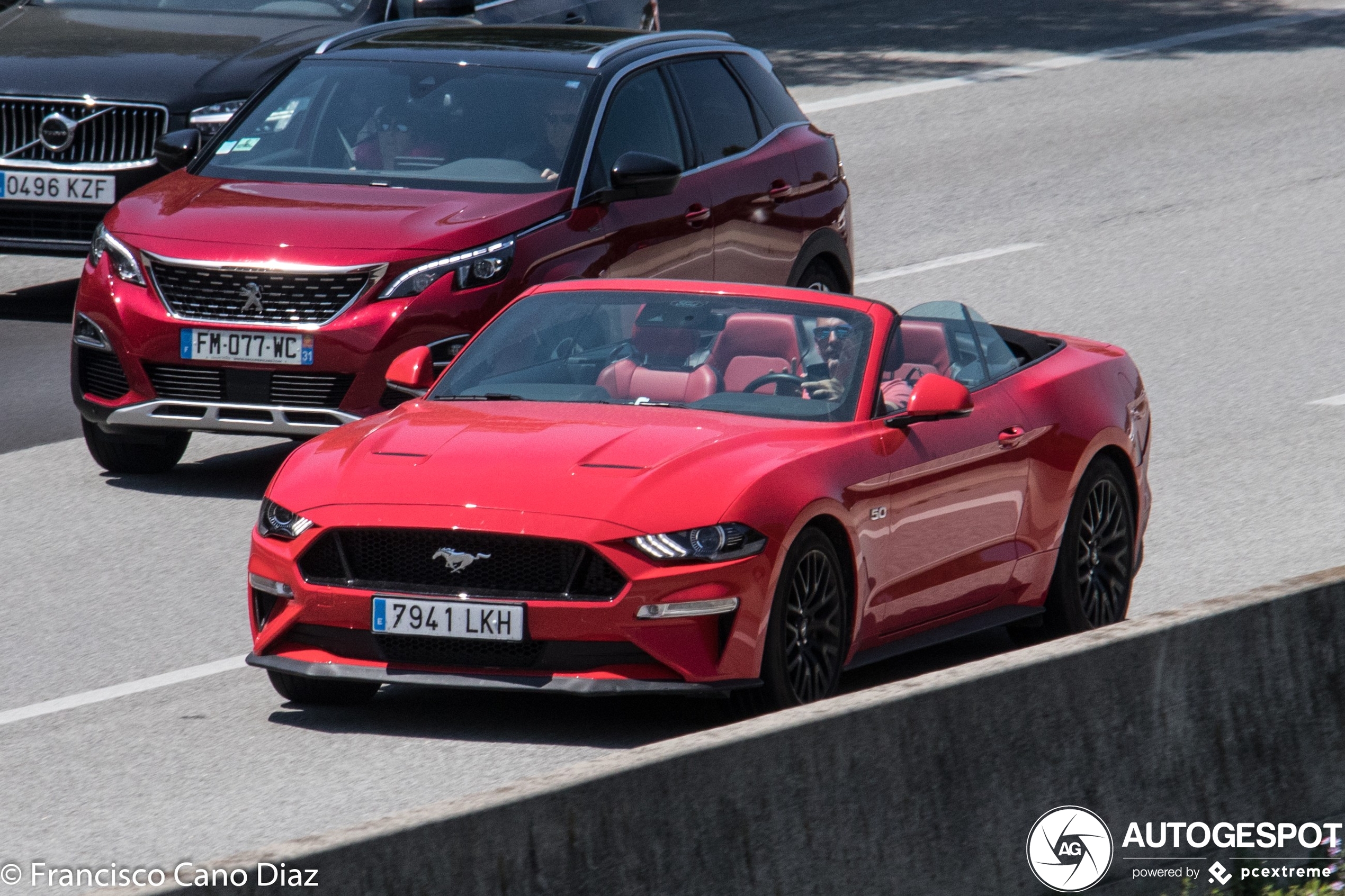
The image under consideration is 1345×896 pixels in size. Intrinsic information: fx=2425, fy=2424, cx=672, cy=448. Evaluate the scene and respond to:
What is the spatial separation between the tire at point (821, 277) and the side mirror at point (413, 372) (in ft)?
13.6

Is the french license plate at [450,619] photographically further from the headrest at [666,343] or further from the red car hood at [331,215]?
the red car hood at [331,215]

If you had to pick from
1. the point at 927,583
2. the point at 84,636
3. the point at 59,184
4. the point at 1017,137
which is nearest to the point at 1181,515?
the point at 927,583

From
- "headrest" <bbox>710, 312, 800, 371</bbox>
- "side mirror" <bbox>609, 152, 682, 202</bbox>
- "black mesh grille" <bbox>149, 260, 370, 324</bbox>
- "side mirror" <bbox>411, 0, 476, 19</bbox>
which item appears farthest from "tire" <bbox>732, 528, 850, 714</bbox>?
"side mirror" <bbox>411, 0, 476, 19</bbox>

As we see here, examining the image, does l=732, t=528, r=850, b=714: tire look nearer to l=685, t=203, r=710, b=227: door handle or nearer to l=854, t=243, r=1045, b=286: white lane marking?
l=685, t=203, r=710, b=227: door handle

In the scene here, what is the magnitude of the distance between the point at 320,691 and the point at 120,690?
73cm

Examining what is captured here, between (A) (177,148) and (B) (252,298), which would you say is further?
(A) (177,148)

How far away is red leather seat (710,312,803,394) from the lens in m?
7.96

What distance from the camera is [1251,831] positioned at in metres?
6.39

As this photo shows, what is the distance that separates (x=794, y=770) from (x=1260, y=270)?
11.6m

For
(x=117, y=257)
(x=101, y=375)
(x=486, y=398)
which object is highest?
(x=486, y=398)

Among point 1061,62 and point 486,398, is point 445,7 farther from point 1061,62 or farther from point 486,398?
point 1061,62

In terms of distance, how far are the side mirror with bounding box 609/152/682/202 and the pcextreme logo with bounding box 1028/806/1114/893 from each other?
5467mm

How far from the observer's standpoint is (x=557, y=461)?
23.3 ft

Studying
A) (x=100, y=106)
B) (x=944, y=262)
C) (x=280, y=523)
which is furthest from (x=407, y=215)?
(x=944, y=262)
